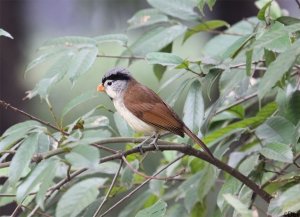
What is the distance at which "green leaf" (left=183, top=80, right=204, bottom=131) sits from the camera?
2.30m

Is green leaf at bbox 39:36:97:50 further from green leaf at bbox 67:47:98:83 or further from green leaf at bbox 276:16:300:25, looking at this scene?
green leaf at bbox 276:16:300:25

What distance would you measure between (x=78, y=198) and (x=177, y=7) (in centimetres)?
91

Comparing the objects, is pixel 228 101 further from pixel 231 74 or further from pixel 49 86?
pixel 49 86

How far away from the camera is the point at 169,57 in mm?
2295

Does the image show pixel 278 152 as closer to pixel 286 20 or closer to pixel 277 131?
pixel 277 131

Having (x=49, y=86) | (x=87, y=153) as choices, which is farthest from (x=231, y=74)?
(x=87, y=153)

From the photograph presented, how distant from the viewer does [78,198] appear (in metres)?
2.62

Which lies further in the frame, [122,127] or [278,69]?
[122,127]

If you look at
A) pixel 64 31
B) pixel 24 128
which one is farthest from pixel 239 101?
pixel 64 31

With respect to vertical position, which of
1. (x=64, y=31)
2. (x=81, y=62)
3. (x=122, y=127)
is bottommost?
(x=64, y=31)

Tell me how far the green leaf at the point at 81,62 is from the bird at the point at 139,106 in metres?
0.47

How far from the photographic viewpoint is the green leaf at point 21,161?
1890 mm

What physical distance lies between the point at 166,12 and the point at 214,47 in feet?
1.68

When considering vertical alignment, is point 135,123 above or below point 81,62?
below
